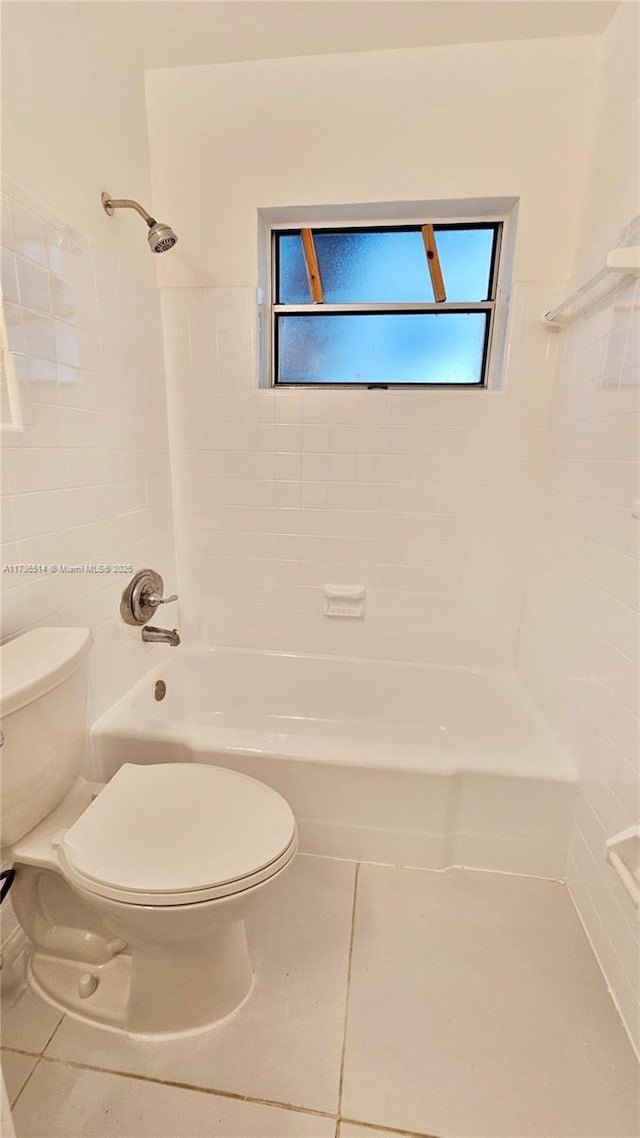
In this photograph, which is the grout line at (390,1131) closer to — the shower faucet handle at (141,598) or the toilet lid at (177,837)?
the toilet lid at (177,837)

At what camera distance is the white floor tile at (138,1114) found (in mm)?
872

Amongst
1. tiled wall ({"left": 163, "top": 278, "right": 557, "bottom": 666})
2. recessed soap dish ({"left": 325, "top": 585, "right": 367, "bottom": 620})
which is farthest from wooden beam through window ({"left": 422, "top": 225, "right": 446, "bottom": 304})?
recessed soap dish ({"left": 325, "top": 585, "right": 367, "bottom": 620})

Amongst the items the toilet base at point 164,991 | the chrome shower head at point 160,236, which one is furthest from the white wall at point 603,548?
the chrome shower head at point 160,236

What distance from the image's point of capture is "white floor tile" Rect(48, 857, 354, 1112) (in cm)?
95

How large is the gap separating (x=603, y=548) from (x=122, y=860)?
1.31m

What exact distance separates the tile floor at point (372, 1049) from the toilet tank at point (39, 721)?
0.48m

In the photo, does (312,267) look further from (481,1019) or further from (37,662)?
(481,1019)

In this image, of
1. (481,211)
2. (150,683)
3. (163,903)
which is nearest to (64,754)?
(163,903)

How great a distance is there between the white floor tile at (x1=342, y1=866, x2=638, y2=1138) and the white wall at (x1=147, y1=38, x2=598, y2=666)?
34.8 inches

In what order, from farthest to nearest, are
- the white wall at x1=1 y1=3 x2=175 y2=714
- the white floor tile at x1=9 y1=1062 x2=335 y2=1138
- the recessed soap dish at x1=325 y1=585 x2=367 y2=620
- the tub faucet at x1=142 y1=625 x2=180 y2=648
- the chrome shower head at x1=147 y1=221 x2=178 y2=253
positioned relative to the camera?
the recessed soap dish at x1=325 y1=585 x2=367 y2=620 < the tub faucet at x1=142 y1=625 x2=180 y2=648 < the chrome shower head at x1=147 y1=221 x2=178 y2=253 < the white wall at x1=1 y1=3 x2=175 y2=714 < the white floor tile at x1=9 y1=1062 x2=335 y2=1138

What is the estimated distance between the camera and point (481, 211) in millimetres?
1645

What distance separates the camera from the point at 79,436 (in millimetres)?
1318

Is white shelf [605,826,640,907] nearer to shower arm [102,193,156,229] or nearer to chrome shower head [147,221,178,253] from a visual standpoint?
chrome shower head [147,221,178,253]

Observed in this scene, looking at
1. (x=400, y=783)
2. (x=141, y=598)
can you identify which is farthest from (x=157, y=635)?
(x=400, y=783)
